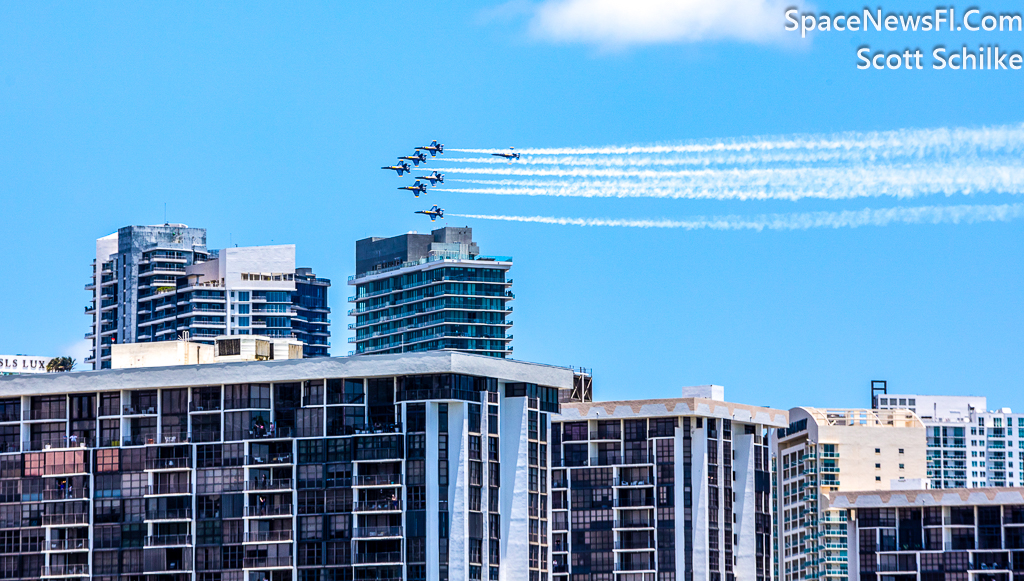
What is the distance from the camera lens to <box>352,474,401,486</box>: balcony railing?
594 ft

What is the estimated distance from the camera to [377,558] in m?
180

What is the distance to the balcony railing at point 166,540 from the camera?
186 m

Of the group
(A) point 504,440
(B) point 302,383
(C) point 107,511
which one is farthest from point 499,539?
(C) point 107,511

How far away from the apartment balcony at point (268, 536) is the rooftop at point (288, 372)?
1361cm

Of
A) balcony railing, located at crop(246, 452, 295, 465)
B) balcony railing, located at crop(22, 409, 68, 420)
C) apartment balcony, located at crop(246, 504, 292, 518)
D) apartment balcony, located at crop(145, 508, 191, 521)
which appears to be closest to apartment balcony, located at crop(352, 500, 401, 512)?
apartment balcony, located at crop(246, 504, 292, 518)

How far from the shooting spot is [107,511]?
18788 centimetres

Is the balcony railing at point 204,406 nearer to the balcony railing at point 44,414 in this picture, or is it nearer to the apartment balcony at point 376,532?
the balcony railing at point 44,414

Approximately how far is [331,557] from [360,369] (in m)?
16.7

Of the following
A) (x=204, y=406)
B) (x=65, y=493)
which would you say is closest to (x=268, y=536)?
(x=204, y=406)

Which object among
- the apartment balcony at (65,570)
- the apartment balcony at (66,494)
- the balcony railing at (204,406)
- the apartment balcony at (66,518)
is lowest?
the apartment balcony at (65,570)

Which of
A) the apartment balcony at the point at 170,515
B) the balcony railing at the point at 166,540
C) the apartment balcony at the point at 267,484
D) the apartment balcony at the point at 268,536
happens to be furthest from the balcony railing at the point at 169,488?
the apartment balcony at the point at 268,536

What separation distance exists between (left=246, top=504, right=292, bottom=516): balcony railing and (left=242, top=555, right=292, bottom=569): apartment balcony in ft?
12.6

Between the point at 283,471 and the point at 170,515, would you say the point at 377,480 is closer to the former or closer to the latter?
the point at 283,471

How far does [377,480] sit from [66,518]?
2939cm
